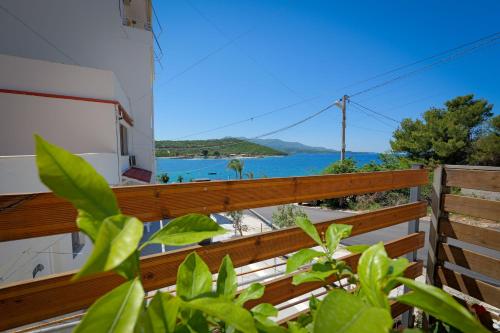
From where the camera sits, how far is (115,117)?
24.0 feet

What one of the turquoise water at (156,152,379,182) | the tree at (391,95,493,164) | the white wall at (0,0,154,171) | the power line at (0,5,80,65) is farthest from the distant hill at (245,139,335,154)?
the power line at (0,5,80,65)

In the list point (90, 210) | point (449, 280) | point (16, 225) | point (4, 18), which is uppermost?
point (4, 18)

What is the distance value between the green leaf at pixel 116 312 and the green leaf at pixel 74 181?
100mm

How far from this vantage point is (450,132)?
17.9 m

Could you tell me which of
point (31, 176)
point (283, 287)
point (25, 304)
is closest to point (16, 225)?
point (25, 304)

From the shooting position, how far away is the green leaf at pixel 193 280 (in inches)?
16.9

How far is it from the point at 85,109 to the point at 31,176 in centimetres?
388

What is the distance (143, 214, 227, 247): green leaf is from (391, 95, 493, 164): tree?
70.2 feet

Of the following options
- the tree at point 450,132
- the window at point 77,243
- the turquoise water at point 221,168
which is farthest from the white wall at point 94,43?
the tree at point 450,132

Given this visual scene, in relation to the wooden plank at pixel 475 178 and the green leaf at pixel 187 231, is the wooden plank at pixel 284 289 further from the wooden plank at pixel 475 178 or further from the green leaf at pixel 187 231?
the wooden plank at pixel 475 178

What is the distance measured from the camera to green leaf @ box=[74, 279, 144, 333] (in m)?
0.24

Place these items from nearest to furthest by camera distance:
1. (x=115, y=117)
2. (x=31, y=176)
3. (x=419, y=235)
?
(x=419, y=235)
(x=31, y=176)
(x=115, y=117)

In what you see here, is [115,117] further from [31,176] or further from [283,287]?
[283,287]

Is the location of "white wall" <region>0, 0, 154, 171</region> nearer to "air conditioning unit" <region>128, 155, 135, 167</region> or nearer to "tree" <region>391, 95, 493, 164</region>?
"air conditioning unit" <region>128, 155, 135, 167</region>
